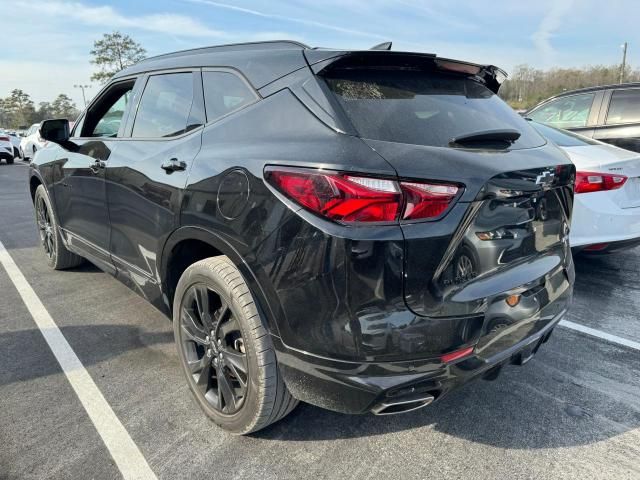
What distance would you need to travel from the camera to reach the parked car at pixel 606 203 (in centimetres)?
378

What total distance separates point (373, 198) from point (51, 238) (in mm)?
4056

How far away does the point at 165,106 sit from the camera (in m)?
2.82

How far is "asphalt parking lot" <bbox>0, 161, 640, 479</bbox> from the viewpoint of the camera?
2102 millimetres

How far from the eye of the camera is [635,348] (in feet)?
10.4

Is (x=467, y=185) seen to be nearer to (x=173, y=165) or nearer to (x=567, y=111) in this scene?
(x=173, y=165)

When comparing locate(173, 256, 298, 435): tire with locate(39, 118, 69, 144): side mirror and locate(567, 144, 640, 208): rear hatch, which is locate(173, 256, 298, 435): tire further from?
locate(567, 144, 640, 208): rear hatch

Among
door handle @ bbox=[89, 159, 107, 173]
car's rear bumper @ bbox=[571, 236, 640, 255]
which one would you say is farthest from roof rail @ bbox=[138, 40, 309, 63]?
car's rear bumper @ bbox=[571, 236, 640, 255]

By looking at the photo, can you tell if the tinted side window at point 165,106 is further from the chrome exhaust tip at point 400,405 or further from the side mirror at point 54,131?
the chrome exhaust tip at point 400,405

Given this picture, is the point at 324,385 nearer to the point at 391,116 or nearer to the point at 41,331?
the point at 391,116

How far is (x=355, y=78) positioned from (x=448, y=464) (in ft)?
5.62

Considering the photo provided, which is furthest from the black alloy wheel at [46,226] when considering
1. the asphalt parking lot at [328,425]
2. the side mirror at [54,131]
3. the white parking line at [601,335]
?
the white parking line at [601,335]

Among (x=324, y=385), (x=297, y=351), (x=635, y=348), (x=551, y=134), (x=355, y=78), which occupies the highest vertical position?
(x=355, y=78)

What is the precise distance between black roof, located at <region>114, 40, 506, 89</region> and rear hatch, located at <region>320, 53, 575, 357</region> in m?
0.11

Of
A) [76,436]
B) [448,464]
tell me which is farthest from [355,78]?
[76,436]
